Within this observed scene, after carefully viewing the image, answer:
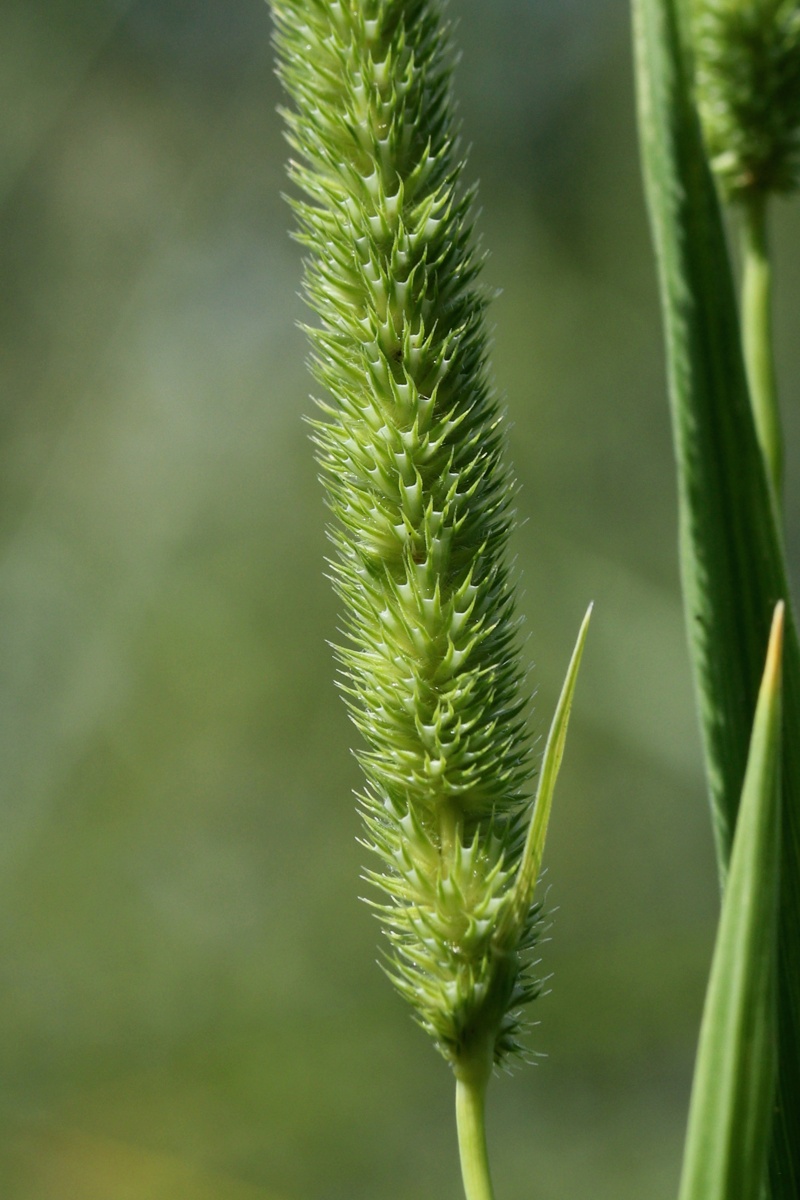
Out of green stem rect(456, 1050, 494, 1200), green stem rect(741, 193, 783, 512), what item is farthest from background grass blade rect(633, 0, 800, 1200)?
green stem rect(456, 1050, 494, 1200)

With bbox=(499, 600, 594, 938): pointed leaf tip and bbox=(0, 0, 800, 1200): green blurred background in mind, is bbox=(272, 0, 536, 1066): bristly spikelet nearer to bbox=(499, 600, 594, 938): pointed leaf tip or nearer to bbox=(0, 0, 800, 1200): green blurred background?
bbox=(499, 600, 594, 938): pointed leaf tip

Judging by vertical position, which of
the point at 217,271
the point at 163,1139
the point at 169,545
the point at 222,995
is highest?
the point at 217,271

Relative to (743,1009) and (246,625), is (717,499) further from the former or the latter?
(246,625)

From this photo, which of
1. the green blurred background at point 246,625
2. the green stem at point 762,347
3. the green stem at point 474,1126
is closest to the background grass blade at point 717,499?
the green stem at point 762,347

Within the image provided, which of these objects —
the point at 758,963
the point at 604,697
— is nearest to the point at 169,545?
the point at 604,697

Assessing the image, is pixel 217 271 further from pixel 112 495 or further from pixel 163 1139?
pixel 163 1139

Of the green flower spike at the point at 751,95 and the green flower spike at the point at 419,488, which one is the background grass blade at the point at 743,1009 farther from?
the green flower spike at the point at 751,95
